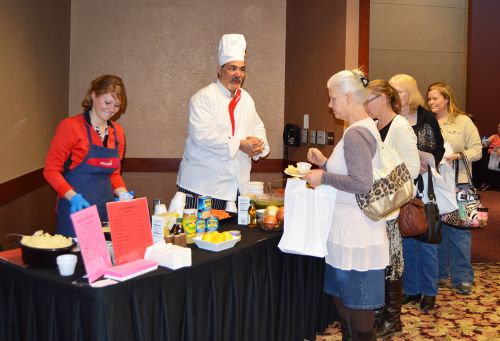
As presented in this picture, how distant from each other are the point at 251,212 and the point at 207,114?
0.81m

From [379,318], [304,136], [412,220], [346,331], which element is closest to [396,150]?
[412,220]

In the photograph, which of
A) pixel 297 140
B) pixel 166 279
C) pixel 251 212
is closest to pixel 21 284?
pixel 166 279

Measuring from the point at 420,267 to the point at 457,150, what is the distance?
999mm

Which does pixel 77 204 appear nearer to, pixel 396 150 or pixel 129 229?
pixel 129 229

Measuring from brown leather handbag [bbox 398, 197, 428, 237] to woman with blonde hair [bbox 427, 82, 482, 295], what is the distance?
1120 mm

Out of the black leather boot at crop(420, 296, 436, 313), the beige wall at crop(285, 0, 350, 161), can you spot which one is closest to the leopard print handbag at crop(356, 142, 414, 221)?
the black leather boot at crop(420, 296, 436, 313)

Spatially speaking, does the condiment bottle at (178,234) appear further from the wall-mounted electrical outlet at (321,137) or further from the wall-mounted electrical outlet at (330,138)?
the wall-mounted electrical outlet at (321,137)

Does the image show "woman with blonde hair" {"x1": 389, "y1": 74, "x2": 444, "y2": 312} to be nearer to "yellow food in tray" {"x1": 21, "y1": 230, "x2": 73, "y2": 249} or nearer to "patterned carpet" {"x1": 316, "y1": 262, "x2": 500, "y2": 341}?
"patterned carpet" {"x1": 316, "y1": 262, "x2": 500, "y2": 341}

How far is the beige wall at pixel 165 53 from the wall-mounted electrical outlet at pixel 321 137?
977mm

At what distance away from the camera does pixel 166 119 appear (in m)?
5.44

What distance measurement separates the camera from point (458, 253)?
413 cm

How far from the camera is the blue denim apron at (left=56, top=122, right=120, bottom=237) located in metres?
2.78

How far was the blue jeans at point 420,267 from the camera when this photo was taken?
3689mm

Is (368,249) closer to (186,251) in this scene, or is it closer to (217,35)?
(186,251)
